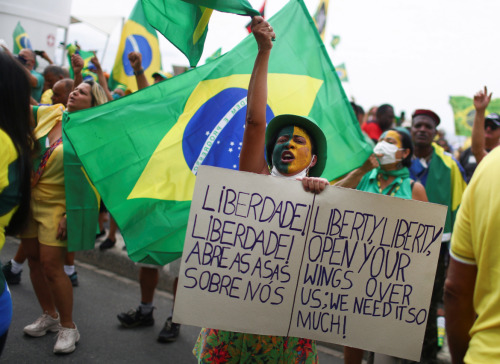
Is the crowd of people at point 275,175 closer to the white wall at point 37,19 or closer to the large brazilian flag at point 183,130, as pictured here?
the large brazilian flag at point 183,130

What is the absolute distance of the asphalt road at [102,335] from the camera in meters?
3.60

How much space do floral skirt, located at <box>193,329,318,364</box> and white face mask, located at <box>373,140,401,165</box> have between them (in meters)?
1.82

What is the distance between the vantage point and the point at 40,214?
11.8ft

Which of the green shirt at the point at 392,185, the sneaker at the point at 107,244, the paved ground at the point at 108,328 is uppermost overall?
the green shirt at the point at 392,185

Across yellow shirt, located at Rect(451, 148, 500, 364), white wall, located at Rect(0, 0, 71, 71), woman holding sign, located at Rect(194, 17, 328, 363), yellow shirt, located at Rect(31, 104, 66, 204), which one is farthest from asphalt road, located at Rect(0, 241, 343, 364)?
white wall, located at Rect(0, 0, 71, 71)

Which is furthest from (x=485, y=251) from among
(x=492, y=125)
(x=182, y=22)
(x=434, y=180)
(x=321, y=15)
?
(x=321, y=15)

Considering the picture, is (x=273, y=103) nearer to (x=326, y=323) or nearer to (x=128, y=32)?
(x=326, y=323)

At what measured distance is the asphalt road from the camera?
3.60 meters

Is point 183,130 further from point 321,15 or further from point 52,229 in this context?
point 321,15

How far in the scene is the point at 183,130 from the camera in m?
3.21

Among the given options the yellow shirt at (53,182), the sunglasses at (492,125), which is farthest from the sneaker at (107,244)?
the sunglasses at (492,125)

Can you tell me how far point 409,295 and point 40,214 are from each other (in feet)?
8.86

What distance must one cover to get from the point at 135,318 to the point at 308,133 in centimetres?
267

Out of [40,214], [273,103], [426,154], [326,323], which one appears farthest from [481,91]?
[40,214]
